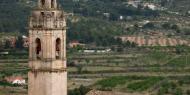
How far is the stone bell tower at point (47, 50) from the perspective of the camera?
19.6 metres

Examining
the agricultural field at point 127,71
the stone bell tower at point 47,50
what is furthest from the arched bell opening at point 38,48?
the agricultural field at point 127,71

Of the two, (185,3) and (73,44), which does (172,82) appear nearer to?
(73,44)

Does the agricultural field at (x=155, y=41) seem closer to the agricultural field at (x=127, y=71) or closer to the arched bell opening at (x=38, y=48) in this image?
the agricultural field at (x=127, y=71)

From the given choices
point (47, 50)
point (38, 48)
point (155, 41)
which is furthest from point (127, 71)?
point (47, 50)

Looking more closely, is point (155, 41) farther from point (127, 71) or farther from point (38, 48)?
point (38, 48)

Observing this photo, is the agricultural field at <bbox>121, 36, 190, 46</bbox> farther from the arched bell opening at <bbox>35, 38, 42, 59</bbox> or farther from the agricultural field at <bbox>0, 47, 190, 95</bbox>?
the arched bell opening at <bbox>35, 38, 42, 59</bbox>

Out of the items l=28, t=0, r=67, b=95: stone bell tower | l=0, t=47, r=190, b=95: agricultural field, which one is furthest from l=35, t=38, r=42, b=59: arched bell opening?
l=0, t=47, r=190, b=95: agricultural field

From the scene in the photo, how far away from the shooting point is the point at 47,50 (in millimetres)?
19672

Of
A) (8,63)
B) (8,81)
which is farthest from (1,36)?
(8,81)

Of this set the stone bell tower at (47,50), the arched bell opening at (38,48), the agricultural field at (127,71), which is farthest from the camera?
the agricultural field at (127,71)

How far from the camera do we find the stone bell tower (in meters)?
19.6

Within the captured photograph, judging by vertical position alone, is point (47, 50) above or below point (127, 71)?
above

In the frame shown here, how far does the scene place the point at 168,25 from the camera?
108 meters

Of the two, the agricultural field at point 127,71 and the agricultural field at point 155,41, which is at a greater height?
the agricultural field at point 127,71
